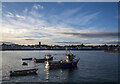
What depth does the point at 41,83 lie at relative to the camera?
31719 millimetres

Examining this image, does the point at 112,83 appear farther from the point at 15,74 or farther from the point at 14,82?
the point at 15,74

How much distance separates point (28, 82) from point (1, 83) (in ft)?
26.9

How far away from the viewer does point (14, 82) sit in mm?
32531

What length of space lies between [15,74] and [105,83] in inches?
1264

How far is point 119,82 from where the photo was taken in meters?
33.1

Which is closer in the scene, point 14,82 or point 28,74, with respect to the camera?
point 14,82

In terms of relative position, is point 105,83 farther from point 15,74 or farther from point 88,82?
point 15,74

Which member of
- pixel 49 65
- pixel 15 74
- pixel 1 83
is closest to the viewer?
pixel 1 83

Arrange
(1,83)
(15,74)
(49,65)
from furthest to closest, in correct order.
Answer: (49,65), (15,74), (1,83)

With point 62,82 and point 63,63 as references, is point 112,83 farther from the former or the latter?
point 63,63

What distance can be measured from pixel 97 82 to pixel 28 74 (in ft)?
85.2

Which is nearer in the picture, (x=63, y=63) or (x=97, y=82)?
(x=97, y=82)

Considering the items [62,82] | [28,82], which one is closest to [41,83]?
[28,82]

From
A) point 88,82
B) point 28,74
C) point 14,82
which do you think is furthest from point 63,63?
point 14,82
